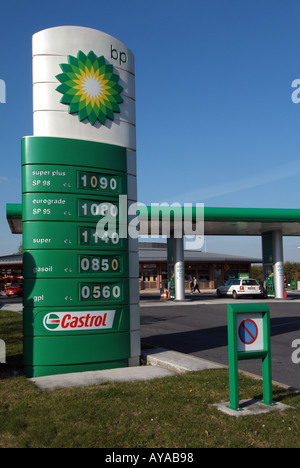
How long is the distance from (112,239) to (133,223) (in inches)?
26.1

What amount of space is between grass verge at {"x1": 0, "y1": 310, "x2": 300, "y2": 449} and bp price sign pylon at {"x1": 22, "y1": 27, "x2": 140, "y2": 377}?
48.2 inches

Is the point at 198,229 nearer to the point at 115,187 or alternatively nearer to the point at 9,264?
the point at 115,187

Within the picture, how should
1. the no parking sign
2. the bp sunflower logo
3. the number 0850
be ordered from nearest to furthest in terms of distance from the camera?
the no parking sign → the number 0850 → the bp sunflower logo

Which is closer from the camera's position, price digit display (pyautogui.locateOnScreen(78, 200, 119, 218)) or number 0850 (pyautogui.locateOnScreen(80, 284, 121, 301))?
number 0850 (pyautogui.locateOnScreen(80, 284, 121, 301))

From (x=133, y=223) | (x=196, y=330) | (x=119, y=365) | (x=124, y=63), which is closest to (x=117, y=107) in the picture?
(x=124, y=63)

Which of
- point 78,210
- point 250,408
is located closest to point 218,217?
point 78,210

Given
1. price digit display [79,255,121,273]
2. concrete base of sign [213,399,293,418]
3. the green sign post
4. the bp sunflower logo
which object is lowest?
concrete base of sign [213,399,293,418]

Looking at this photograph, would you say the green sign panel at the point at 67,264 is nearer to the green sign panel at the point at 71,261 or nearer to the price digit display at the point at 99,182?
the green sign panel at the point at 71,261

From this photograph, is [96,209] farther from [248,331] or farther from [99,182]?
[248,331]

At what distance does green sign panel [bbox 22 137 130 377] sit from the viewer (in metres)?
7.80

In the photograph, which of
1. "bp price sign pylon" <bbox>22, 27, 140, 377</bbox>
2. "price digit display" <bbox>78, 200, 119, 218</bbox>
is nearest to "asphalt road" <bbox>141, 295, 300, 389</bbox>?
"bp price sign pylon" <bbox>22, 27, 140, 377</bbox>

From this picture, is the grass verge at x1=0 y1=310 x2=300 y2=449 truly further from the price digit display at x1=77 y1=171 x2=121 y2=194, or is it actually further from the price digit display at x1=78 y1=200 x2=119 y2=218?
the price digit display at x1=77 y1=171 x2=121 y2=194

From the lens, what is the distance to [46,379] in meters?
7.38

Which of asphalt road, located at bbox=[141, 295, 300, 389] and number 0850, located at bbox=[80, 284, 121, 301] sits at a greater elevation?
number 0850, located at bbox=[80, 284, 121, 301]
